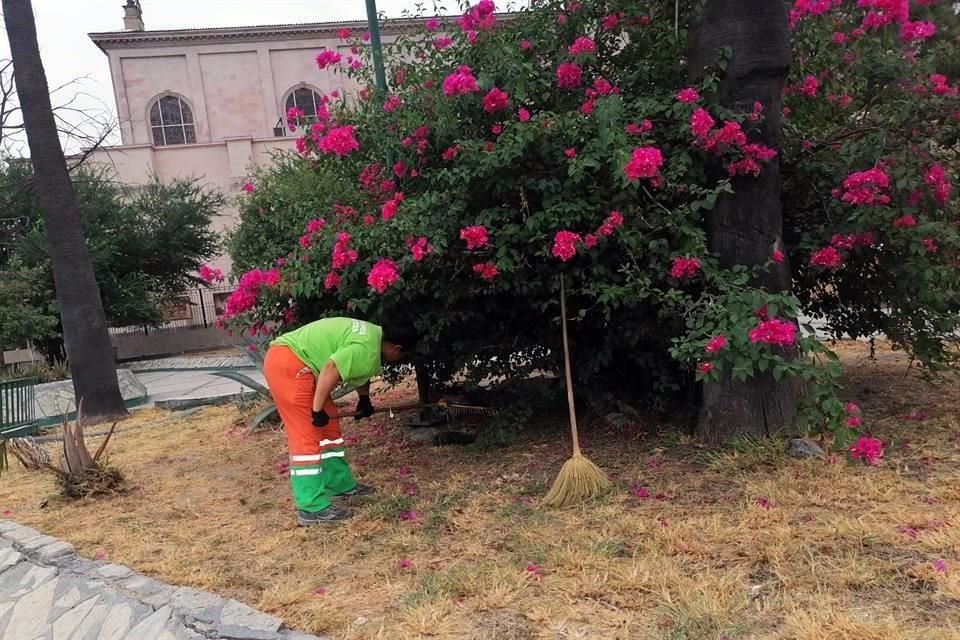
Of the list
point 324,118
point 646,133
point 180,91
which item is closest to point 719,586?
point 646,133

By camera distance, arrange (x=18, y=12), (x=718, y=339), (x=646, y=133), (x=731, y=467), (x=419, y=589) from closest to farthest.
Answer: (x=419, y=589)
(x=718, y=339)
(x=646, y=133)
(x=731, y=467)
(x=18, y=12)

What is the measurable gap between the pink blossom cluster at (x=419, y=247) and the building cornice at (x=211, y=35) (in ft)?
91.9

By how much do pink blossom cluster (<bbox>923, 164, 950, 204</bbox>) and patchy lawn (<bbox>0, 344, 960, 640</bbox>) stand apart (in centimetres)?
150

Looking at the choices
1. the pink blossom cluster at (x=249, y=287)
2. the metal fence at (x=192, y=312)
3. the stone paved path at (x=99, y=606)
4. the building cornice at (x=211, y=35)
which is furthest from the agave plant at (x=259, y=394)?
the building cornice at (x=211, y=35)

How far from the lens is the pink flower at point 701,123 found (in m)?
3.75

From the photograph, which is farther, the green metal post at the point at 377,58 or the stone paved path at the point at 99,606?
the green metal post at the point at 377,58

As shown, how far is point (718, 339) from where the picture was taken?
135 inches

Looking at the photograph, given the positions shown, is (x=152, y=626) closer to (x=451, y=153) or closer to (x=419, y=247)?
(x=419, y=247)

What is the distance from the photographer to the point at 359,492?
4461mm

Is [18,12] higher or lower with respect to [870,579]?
higher

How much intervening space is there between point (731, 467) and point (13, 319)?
44.5 ft

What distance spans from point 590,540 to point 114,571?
2.36 meters

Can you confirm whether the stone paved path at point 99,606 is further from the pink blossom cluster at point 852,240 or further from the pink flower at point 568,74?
the pink blossom cluster at point 852,240

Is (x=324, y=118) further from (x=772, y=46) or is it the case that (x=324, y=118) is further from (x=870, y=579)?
(x=870, y=579)
